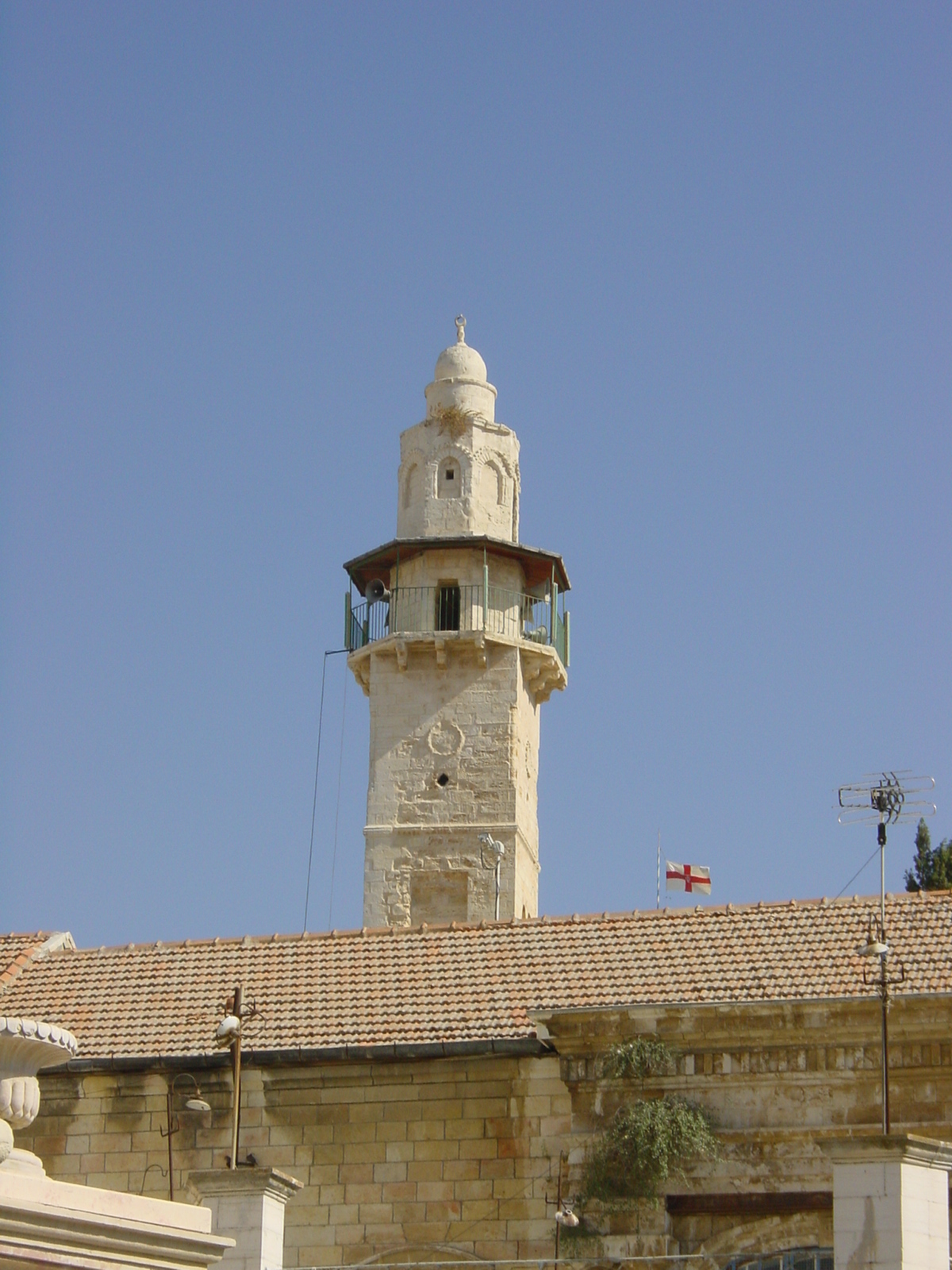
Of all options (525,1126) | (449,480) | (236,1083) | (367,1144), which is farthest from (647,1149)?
(449,480)

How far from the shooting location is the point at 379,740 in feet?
120

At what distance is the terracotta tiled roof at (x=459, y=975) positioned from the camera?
66.9ft

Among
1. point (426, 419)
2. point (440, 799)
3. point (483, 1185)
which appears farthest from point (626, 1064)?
point (426, 419)

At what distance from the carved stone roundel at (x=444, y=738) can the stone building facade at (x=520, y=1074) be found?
13623mm

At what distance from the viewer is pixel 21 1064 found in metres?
10.0

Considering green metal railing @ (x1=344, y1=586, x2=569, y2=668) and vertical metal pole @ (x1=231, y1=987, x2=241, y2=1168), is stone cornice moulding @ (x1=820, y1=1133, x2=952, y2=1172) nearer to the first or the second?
vertical metal pole @ (x1=231, y1=987, x2=241, y2=1168)

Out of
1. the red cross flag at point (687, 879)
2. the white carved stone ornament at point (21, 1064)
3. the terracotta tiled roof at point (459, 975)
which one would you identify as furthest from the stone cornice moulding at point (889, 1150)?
the red cross flag at point (687, 879)

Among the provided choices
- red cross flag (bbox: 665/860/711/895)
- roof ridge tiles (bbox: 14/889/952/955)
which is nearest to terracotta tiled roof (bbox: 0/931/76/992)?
roof ridge tiles (bbox: 14/889/952/955)

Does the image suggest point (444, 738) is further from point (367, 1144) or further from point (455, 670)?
point (367, 1144)

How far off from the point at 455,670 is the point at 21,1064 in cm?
2665

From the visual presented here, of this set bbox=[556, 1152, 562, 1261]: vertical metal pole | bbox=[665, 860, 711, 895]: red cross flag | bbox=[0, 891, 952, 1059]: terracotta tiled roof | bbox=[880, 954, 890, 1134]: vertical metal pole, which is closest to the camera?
bbox=[880, 954, 890, 1134]: vertical metal pole

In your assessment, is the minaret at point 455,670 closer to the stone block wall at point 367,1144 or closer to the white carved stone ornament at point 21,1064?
the stone block wall at point 367,1144

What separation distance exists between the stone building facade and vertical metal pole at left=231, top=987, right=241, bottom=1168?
49cm

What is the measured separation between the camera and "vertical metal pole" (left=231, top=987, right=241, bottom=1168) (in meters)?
18.8
